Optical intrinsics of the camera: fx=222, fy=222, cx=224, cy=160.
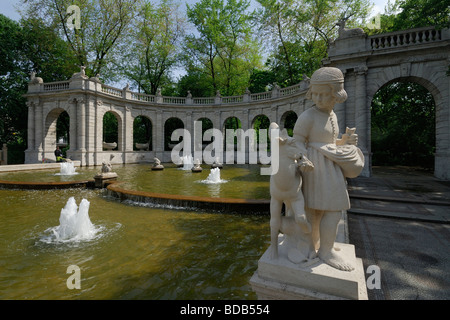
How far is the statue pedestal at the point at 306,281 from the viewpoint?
195cm

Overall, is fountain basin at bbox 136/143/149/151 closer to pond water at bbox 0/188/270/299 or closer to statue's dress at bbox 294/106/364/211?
pond water at bbox 0/188/270/299

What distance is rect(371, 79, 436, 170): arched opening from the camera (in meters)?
15.7

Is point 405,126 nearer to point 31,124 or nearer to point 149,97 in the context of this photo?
point 149,97

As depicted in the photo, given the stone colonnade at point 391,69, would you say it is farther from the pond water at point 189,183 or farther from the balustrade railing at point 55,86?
the balustrade railing at point 55,86

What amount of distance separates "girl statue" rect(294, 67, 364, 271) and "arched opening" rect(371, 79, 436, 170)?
14.2 m

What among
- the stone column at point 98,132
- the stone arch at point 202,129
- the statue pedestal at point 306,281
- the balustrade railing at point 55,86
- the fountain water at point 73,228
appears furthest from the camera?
the stone arch at point 202,129

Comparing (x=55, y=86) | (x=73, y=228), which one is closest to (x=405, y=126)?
→ (x=73, y=228)

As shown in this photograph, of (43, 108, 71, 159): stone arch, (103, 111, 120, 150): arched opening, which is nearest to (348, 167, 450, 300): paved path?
(43, 108, 71, 159): stone arch

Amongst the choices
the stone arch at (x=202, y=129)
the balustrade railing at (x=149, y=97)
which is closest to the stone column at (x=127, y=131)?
the balustrade railing at (x=149, y=97)

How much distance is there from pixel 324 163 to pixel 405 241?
3277 millimetres

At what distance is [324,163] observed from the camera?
2.22 metres
